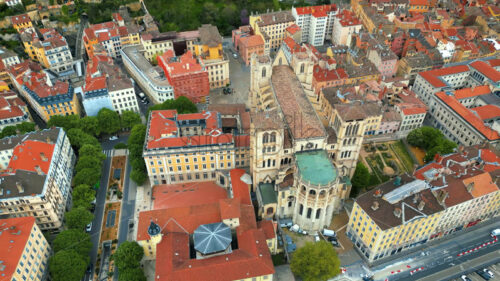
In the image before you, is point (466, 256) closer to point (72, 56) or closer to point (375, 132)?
point (375, 132)

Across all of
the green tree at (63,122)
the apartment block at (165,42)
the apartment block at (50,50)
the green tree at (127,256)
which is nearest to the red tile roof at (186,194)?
the green tree at (127,256)

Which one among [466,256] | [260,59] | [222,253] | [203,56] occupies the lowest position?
[466,256]

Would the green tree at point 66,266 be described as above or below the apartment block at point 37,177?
below

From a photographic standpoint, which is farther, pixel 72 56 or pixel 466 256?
pixel 72 56

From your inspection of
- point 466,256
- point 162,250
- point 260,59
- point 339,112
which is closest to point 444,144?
point 466,256

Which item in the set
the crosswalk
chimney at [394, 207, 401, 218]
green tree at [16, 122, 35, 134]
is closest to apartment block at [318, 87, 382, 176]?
chimney at [394, 207, 401, 218]

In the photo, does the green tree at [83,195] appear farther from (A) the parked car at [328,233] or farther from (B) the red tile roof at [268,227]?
(A) the parked car at [328,233]
